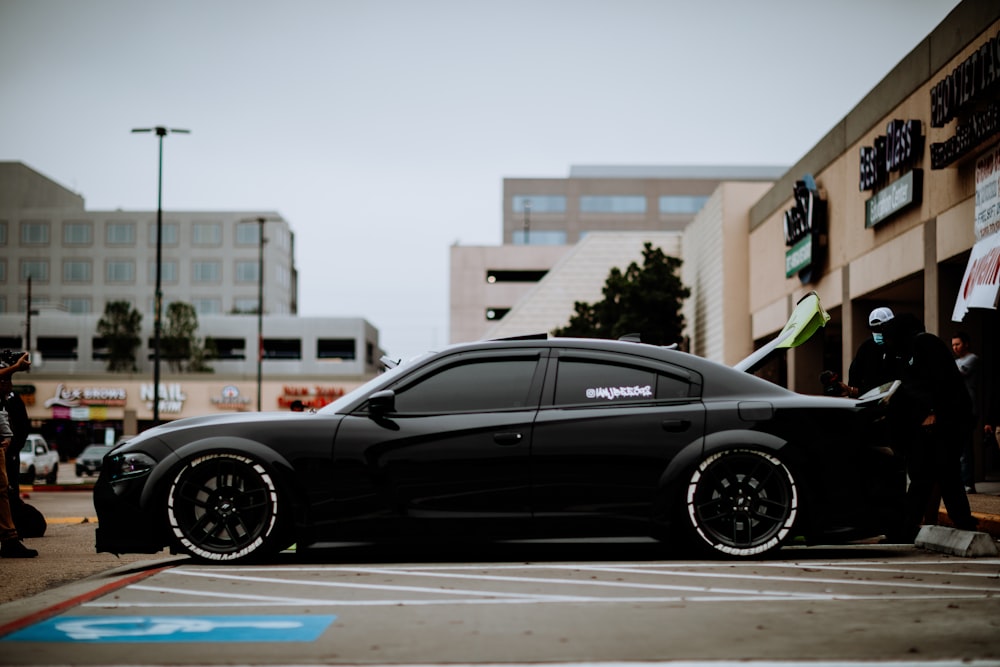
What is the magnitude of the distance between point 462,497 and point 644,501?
1.05m

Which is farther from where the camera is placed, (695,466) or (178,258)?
(178,258)

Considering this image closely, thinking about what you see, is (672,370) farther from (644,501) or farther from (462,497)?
(462,497)

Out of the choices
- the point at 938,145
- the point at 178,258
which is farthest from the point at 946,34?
the point at 178,258

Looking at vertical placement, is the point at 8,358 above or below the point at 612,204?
below

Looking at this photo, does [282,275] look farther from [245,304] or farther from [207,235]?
[207,235]

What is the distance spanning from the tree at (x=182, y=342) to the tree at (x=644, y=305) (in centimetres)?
4494

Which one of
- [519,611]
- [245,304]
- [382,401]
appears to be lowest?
[519,611]

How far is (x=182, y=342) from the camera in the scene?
257 ft

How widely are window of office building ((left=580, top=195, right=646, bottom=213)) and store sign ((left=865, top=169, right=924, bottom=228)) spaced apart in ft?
245

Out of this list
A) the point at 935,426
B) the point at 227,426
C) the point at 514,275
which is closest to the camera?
the point at 227,426

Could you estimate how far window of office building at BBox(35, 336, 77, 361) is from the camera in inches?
3246

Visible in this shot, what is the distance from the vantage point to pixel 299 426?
21.8ft

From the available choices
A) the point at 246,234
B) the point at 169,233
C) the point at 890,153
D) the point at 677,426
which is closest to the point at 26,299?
the point at 169,233

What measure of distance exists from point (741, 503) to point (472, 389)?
173cm
